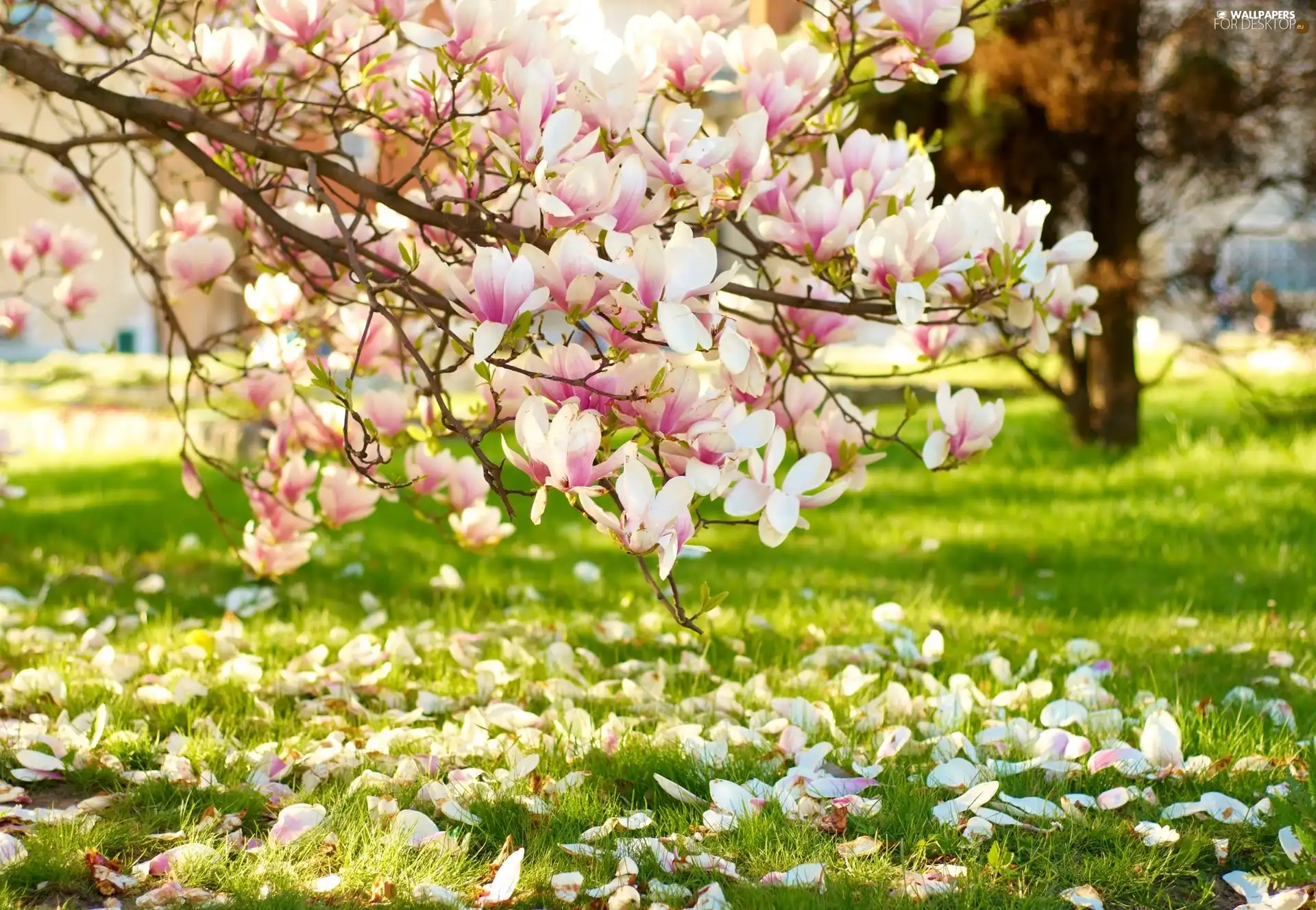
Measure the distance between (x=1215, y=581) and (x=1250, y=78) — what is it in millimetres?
3820

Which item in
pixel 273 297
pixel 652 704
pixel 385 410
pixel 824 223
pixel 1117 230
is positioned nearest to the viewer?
pixel 824 223

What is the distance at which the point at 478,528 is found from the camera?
284 centimetres

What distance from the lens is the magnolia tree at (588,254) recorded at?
5.98ft

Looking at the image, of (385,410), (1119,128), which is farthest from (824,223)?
(1119,128)

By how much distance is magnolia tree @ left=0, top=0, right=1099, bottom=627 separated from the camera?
1824 mm

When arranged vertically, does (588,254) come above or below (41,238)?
below

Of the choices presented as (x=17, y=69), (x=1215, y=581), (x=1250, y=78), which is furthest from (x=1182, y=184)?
(x=17, y=69)

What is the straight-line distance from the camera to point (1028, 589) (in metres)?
4.63

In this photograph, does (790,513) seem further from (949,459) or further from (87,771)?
(87,771)

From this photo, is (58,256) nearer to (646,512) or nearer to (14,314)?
(14,314)

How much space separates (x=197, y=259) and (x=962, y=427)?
1698 millimetres

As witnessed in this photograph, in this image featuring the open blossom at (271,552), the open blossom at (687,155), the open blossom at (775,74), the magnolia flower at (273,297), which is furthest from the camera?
the open blossom at (271,552)

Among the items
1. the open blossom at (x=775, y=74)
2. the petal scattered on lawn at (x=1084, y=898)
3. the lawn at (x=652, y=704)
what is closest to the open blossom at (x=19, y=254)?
the lawn at (x=652, y=704)

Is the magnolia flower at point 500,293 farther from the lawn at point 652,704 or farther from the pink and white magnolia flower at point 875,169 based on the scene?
the lawn at point 652,704
